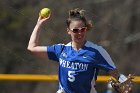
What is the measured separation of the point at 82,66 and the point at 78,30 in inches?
12.1

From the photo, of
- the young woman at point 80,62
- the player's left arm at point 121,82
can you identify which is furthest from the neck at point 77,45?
the player's left arm at point 121,82

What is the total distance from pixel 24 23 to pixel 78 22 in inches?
447

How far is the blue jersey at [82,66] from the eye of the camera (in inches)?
244

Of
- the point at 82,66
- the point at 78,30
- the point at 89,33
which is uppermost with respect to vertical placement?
the point at 78,30

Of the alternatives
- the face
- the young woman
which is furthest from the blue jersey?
the face

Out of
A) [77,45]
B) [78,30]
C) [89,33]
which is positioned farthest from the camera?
[89,33]

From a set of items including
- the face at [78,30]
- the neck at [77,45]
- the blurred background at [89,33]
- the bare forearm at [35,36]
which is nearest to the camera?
the face at [78,30]

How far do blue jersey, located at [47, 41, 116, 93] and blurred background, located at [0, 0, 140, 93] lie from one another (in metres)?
8.75

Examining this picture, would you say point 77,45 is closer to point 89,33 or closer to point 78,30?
point 78,30

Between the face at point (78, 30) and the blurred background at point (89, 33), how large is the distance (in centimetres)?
877

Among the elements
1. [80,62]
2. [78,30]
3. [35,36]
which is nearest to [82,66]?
[80,62]

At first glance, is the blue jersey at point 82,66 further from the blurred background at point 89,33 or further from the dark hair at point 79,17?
the blurred background at point 89,33

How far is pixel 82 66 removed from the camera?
6.18 meters

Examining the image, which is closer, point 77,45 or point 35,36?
point 77,45
